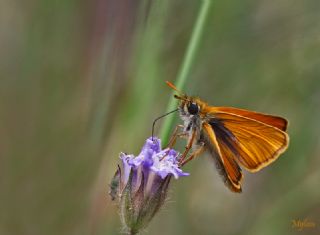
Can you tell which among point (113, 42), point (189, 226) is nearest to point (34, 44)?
point (113, 42)

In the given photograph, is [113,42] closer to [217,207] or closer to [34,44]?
[34,44]

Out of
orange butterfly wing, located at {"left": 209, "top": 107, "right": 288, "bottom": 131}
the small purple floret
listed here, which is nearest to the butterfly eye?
orange butterfly wing, located at {"left": 209, "top": 107, "right": 288, "bottom": 131}

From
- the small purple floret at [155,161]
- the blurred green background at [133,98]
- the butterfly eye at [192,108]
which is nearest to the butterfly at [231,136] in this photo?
the butterfly eye at [192,108]

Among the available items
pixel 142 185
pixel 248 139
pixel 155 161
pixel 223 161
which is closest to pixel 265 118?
pixel 248 139

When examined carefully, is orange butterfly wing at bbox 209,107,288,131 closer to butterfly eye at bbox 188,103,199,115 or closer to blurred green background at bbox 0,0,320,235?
butterfly eye at bbox 188,103,199,115

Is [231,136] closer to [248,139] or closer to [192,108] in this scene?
[248,139]

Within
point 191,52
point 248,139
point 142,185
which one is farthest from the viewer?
point 248,139
